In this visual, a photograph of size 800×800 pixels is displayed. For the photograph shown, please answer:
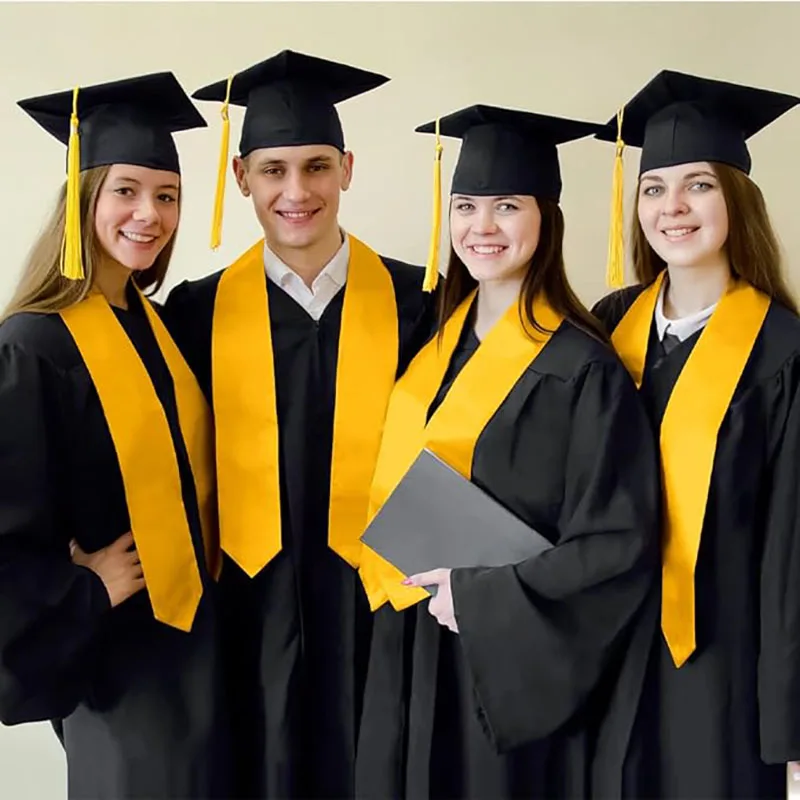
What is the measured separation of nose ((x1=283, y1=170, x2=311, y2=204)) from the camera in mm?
1997

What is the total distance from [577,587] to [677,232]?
2.08 ft

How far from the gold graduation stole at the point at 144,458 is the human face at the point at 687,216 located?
936mm

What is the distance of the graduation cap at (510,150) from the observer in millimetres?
1865

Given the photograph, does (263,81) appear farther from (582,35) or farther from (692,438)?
(692,438)

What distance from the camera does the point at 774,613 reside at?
1.69 meters

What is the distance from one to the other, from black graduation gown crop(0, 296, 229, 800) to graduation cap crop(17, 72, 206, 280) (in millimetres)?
282

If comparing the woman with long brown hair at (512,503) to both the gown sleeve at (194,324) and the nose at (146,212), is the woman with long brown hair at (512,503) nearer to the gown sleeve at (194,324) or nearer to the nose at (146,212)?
the gown sleeve at (194,324)

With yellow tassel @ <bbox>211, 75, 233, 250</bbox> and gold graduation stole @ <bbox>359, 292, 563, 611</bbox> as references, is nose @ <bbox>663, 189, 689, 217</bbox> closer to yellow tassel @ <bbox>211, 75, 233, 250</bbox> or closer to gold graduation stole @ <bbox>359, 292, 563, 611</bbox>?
gold graduation stole @ <bbox>359, 292, 563, 611</bbox>

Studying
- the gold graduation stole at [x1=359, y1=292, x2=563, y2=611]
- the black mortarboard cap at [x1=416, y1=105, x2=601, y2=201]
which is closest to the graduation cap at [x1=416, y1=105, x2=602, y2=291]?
the black mortarboard cap at [x1=416, y1=105, x2=601, y2=201]

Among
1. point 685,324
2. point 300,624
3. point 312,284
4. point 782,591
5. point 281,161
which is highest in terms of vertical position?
point 281,161

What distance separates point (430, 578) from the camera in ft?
5.99

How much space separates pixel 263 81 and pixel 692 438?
3.56ft

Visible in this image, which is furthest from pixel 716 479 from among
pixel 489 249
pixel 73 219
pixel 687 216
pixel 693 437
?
pixel 73 219

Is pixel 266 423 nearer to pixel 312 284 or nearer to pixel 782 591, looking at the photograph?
pixel 312 284
